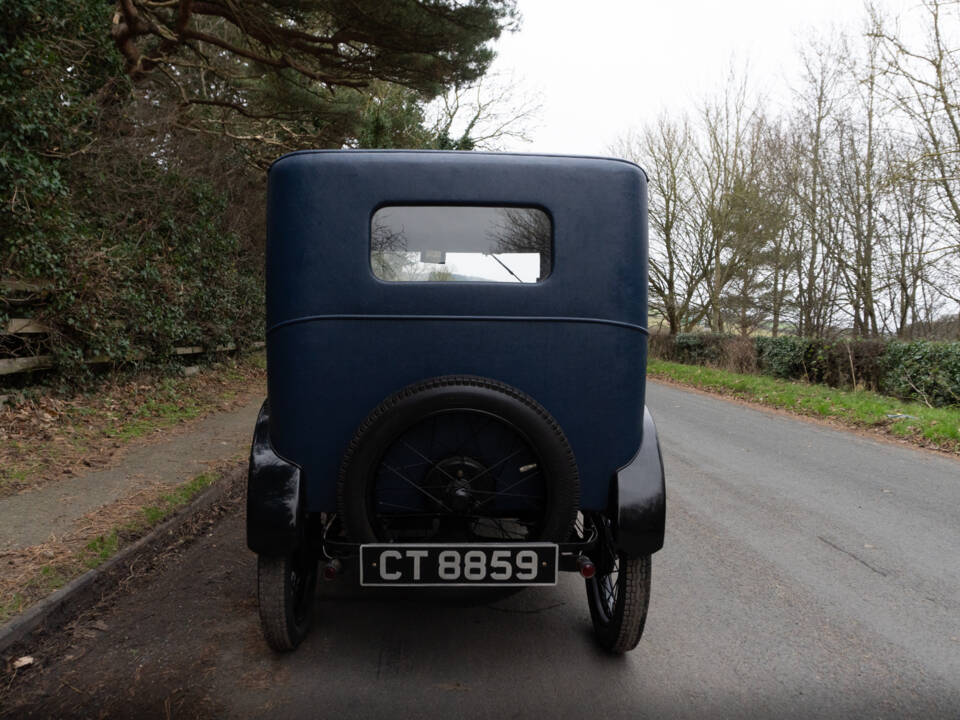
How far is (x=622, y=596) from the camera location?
2.75 meters

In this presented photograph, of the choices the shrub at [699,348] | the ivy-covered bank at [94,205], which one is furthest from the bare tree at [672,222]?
the ivy-covered bank at [94,205]

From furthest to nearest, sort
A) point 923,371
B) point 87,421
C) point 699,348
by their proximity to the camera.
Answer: point 699,348, point 923,371, point 87,421

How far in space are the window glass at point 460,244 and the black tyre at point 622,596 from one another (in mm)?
1202

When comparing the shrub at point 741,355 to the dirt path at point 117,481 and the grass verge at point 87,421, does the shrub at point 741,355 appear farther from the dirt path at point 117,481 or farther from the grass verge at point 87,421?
the dirt path at point 117,481

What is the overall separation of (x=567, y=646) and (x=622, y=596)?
423mm

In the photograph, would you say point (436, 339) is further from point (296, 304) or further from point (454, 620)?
point (454, 620)

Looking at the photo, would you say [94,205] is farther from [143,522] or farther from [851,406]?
[851,406]

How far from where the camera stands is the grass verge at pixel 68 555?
3082 millimetres

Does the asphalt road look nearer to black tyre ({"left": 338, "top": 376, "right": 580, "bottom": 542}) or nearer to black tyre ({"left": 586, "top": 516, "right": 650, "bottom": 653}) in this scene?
black tyre ({"left": 586, "top": 516, "right": 650, "bottom": 653})

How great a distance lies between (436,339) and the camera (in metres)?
2.65

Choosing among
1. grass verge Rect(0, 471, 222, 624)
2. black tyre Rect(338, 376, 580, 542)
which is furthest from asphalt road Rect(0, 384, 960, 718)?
black tyre Rect(338, 376, 580, 542)

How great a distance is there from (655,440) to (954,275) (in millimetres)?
14308

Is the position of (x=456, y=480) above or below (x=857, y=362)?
below

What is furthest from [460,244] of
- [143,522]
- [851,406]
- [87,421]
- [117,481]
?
[851,406]
